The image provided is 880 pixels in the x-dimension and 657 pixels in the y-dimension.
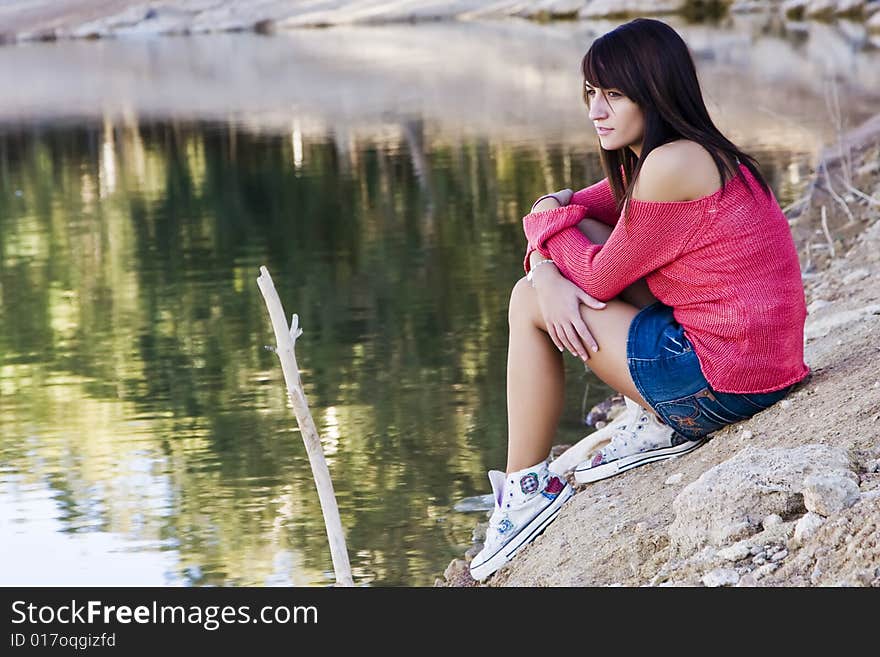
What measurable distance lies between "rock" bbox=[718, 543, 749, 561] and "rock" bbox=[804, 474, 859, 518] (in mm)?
157

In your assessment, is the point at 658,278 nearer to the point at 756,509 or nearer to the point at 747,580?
the point at 756,509

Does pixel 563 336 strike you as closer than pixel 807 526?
No

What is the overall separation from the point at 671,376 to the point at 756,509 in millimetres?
433

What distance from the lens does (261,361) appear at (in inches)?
268

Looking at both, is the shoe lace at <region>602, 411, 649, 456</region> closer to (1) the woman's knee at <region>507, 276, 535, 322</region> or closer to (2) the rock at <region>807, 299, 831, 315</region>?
(1) the woman's knee at <region>507, 276, 535, 322</region>

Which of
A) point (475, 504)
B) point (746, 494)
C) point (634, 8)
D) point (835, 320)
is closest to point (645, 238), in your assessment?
point (746, 494)

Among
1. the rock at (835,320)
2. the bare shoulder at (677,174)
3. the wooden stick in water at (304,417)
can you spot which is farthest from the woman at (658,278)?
the rock at (835,320)

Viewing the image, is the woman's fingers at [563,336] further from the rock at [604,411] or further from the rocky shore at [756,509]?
the rock at [604,411]

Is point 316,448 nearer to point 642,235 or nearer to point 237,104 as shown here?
point 642,235

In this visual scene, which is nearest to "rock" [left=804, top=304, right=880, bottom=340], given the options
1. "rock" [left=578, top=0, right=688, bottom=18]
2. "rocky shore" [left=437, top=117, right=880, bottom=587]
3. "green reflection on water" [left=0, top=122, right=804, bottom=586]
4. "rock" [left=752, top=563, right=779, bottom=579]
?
"rocky shore" [left=437, top=117, right=880, bottom=587]

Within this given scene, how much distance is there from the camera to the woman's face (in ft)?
11.0
